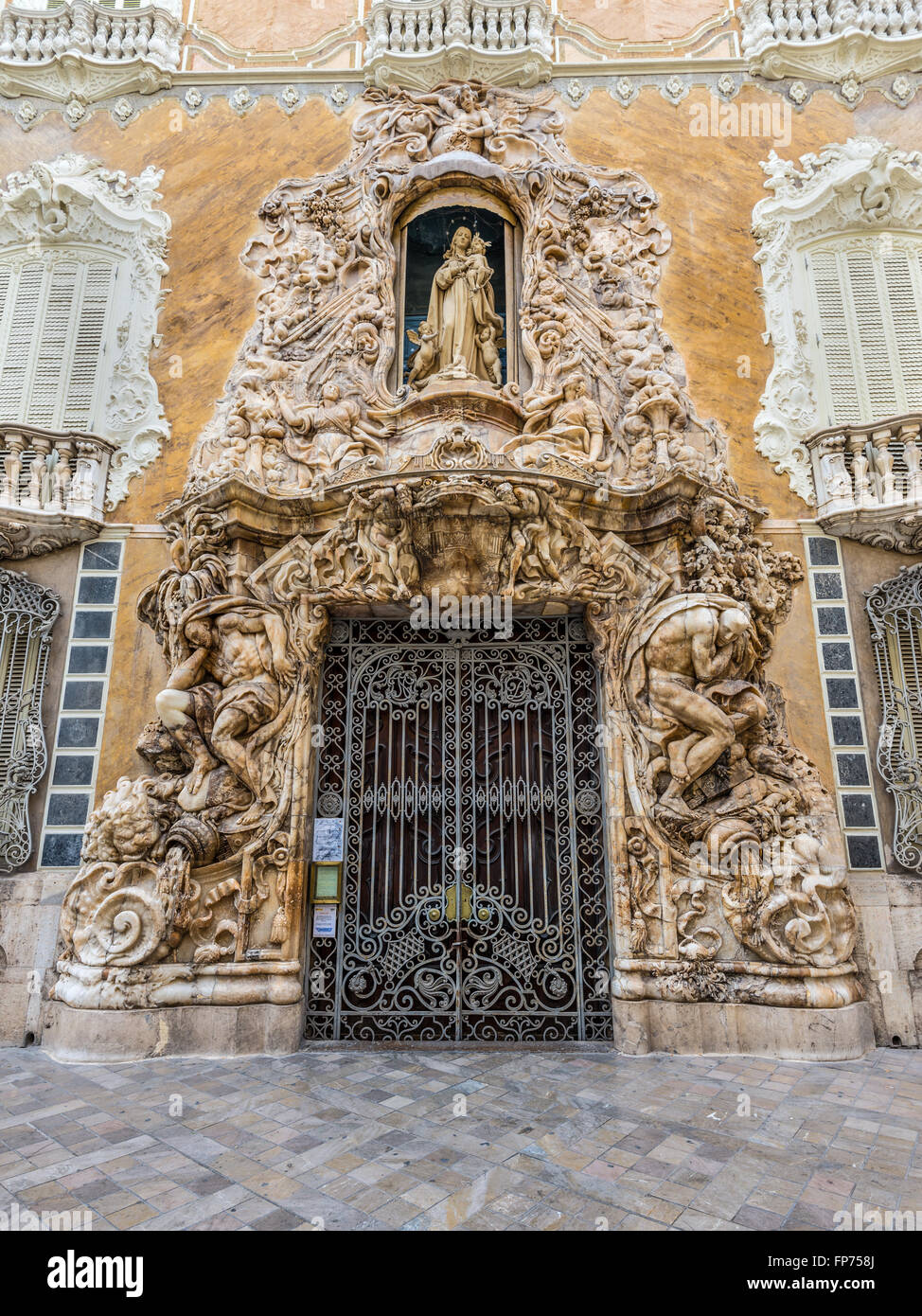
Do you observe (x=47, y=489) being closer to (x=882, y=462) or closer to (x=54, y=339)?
(x=54, y=339)

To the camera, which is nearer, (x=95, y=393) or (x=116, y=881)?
(x=116, y=881)

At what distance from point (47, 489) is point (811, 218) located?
8.76m

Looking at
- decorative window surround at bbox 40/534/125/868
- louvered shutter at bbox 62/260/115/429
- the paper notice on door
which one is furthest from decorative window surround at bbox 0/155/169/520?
the paper notice on door

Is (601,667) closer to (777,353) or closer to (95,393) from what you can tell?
(777,353)

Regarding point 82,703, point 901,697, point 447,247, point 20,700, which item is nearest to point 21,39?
point 447,247

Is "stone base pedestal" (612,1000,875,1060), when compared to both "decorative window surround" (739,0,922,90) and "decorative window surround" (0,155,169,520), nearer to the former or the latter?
"decorative window surround" (0,155,169,520)

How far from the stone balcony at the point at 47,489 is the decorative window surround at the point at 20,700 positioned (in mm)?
435

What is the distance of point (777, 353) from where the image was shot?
8.21 meters

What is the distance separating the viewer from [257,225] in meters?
8.78

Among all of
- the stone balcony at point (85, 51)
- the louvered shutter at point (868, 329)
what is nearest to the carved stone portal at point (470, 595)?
the louvered shutter at point (868, 329)

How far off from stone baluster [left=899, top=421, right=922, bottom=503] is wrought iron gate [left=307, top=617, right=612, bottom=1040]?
3472 mm

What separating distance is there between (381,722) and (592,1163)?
12.4 ft

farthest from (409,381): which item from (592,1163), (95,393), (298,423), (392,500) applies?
(592,1163)

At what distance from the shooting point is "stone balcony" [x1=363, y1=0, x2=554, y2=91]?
30.1 ft
